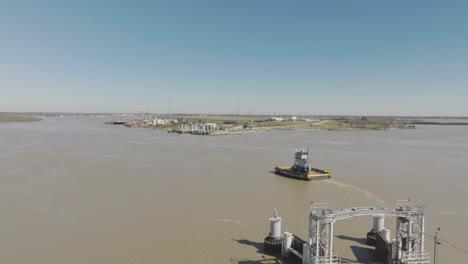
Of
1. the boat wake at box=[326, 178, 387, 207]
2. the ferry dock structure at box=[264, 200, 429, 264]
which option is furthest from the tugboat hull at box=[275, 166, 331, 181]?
the ferry dock structure at box=[264, 200, 429, 264]

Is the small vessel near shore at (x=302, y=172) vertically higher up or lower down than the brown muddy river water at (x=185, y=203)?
higher up

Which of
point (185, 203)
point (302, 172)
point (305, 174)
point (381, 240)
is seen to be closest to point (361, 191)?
point (305, 174)

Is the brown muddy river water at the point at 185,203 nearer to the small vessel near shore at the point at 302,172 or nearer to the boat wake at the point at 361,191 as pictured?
the boat wake at the point at 361,191

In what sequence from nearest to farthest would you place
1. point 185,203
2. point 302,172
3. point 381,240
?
point 381,240 → point 185,203 → point 302,172

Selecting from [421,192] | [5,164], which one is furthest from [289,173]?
[5,164]

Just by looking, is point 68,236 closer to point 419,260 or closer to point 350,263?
point 350,263

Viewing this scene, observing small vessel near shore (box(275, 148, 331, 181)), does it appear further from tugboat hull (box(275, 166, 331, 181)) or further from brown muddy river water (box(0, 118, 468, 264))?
brown muddy river water (box(0, 118, 468, 264))

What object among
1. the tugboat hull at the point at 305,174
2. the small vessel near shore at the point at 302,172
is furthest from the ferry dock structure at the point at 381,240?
the small vessel near shore at the point at 302,172

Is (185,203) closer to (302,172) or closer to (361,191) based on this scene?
(302,172)
